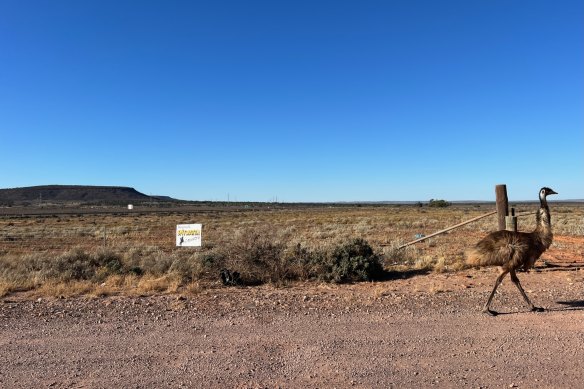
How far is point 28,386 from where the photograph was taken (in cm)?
467

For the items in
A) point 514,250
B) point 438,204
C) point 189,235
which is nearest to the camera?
point 514,250

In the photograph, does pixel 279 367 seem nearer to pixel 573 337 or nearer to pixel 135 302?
pixel 573 337

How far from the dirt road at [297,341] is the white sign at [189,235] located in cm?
469

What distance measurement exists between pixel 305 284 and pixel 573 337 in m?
5.86

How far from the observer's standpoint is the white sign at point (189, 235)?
13861 millimetres

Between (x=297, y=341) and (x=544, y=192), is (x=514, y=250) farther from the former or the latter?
(x=297, y=341)

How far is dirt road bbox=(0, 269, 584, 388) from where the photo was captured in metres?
4.86

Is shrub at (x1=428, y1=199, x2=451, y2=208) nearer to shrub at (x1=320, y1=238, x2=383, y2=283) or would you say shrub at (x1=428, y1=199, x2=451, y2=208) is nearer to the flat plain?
shrub at (x1=320, y1=238, x2=383, y2=283)

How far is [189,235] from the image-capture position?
1394 centimetres

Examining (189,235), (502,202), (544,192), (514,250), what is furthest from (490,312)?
(189,235)

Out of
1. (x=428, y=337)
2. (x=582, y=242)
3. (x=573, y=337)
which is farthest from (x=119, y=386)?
(x=582, y=242)

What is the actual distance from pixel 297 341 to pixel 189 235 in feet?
27.8

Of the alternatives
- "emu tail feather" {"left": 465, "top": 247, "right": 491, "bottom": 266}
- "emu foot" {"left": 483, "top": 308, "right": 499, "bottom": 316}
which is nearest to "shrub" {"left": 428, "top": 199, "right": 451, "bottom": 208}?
"emu tail feather" {"left": 465, "top": 247, "right": 491, "bottom": 266}

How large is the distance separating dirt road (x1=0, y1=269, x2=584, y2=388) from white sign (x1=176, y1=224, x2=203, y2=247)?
4687 mm
